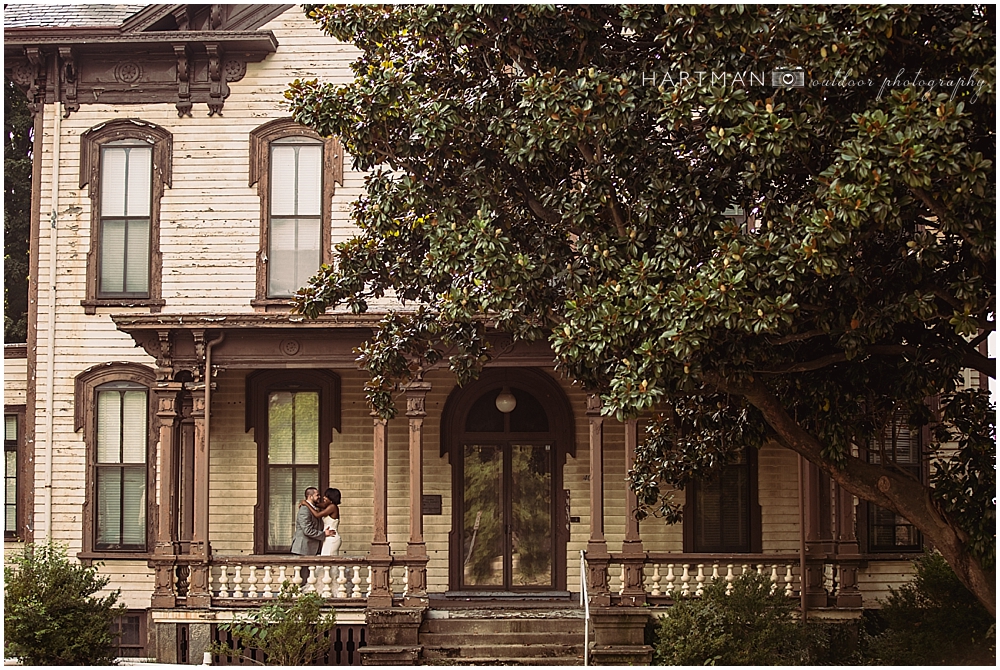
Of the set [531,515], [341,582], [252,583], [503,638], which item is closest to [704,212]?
[503,638]

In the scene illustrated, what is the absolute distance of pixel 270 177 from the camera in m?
16.7

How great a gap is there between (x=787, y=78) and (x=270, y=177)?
30.1 ft

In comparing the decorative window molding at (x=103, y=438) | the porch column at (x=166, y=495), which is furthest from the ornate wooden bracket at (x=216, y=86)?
the porch column at (x=166, y=495)

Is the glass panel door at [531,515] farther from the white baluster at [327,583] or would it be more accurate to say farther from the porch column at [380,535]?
the white baluster at [327,583]

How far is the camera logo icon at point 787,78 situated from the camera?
372 inches

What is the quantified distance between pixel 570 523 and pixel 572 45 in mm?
8089

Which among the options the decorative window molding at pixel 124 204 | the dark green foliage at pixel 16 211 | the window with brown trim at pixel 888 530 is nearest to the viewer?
the window with brown trim at pixel 888 530

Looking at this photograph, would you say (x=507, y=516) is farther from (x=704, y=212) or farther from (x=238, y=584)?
(x=704, y=212)

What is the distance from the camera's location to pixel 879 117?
8.46 m

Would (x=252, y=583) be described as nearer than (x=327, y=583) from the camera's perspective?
No

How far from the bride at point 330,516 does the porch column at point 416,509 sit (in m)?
1.25

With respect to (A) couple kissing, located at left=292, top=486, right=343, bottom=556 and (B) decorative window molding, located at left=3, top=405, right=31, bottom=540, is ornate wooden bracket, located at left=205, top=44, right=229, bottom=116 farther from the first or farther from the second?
(A) couple kissing, located at left=292, top=486, right=343, bottom=556

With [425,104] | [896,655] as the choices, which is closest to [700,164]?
[425,104]

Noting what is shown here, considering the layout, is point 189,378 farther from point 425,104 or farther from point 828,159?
point 828,159
